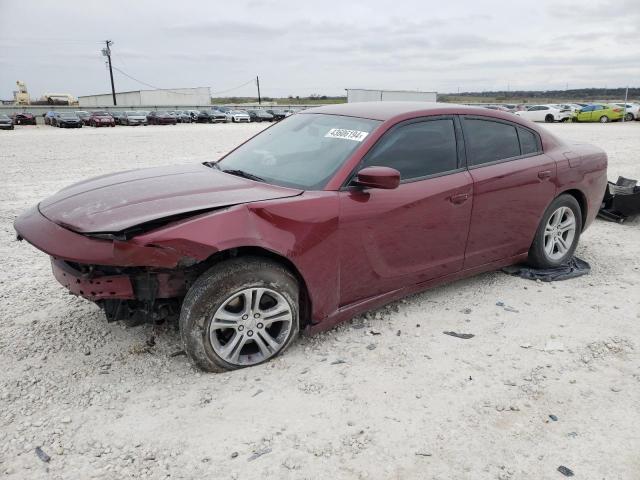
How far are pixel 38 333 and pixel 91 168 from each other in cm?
891

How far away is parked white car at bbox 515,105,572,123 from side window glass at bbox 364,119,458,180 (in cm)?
3490

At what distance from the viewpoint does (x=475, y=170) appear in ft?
12.8

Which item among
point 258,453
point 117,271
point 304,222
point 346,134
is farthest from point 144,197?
point 258,453

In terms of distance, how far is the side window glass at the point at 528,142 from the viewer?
171 inches

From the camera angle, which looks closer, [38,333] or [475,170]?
[38,333]

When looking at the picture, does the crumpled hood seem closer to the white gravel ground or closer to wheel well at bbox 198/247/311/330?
wheel well at bbox 198/247/311/330

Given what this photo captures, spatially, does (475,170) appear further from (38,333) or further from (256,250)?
(38,333)

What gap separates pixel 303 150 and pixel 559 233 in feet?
8.68

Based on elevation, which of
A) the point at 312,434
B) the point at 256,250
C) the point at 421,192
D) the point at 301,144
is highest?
the point at 301,144

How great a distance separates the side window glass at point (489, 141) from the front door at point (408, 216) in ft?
0.56

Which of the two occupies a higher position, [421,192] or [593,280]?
[421,192]

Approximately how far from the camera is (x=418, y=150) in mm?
3658

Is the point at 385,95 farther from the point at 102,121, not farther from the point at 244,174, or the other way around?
the point at 244,174

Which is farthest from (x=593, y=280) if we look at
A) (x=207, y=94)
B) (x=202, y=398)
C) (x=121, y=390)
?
(x=207, y=94)
